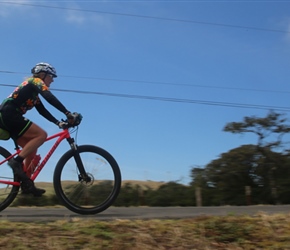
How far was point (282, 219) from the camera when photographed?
17.2 ft

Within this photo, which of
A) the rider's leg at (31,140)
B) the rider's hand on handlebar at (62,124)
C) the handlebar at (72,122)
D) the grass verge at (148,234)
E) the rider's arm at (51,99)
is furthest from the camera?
the rider's hand on handlebar at (62,124)

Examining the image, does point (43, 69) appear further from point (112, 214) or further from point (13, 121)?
point (112, 214)

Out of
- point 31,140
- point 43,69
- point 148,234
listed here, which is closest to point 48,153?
point 31,140

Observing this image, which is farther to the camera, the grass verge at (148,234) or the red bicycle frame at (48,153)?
the red bicycle frame at (48,153)

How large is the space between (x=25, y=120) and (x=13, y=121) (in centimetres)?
15

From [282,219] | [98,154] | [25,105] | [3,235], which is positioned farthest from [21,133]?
[282,219]

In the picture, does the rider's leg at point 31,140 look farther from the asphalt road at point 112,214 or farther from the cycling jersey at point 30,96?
the asphalt road at point 112,214

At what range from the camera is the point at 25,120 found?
218 inches

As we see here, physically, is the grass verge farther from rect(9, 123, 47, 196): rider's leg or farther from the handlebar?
the handlebar

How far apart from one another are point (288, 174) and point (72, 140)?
1817 cm

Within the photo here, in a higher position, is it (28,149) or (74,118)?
(74,118)

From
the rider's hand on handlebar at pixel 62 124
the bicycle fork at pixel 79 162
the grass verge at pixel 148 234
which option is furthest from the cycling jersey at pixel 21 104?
the grass verge at pixel 148 234

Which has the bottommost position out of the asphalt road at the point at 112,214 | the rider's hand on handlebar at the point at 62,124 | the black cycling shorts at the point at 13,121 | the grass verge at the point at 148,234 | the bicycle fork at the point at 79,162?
the grass verge at the point at 148,234

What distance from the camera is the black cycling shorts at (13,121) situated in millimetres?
5445
